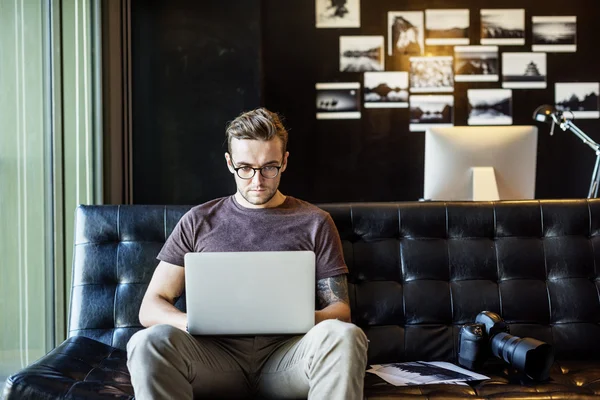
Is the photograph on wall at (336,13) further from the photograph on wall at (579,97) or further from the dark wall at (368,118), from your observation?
the photograph on wall at (579,97)

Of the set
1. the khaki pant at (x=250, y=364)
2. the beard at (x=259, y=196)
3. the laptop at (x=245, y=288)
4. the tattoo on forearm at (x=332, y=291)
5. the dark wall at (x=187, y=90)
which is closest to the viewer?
the khaki pant at (x=250, y=364)

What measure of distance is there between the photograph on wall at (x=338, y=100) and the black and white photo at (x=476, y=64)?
74 cm

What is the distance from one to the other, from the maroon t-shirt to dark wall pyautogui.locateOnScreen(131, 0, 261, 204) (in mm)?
2010

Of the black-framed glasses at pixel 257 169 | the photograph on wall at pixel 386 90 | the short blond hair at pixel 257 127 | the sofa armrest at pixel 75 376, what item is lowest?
the sofa armrest at pixel 75 376

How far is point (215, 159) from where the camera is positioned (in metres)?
4.43

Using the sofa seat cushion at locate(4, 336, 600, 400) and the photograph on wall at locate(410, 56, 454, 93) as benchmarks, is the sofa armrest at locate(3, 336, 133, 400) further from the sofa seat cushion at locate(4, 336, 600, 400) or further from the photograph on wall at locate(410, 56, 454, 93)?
the photograph on wall at locate(410, 56, 454, 93)

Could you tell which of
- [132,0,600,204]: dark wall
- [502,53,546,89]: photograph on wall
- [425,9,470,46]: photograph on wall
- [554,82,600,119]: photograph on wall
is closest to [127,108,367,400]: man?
[132,0,600,204]: dark wall

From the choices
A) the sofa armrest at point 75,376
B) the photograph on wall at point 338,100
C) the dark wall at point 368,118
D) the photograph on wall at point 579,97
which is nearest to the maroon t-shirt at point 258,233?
the sofa armrest at point 75,376

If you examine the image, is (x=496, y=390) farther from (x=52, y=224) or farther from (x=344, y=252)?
(x=52, y=224)

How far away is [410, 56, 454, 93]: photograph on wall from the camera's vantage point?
5086 mm

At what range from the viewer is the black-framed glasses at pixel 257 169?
93.3 inches

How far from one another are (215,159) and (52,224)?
4.62 feet

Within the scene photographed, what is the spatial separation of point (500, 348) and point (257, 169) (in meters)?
0.95

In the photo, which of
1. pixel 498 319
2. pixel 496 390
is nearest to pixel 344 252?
pixel 498 319
